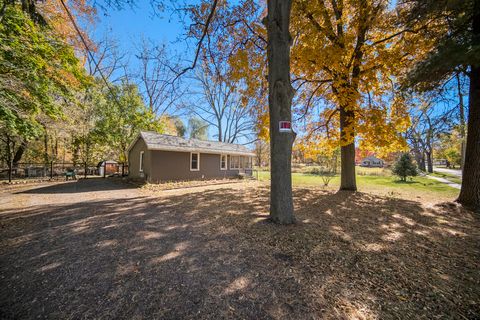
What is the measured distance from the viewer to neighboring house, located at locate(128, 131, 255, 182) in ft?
42.0

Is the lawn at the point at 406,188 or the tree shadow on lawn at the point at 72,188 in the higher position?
the tree shadow on lawn at the point at 72,188

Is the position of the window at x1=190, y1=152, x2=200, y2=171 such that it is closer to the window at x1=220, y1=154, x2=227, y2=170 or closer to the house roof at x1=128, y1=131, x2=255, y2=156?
the house roof at x1=128, y1=131, x2=255, y2=156

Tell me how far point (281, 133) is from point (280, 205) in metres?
1.60

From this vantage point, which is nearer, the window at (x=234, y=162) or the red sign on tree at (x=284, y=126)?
the red sign on tree at (x=284, y=126)

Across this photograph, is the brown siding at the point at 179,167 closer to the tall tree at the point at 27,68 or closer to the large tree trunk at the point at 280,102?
the tall tree at the point at 27,68

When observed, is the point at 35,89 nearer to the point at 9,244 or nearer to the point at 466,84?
the point at 9,244

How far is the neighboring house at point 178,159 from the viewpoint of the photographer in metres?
12.8

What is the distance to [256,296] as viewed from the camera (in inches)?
81.8

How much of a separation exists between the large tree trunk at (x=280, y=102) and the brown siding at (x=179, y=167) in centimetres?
1086

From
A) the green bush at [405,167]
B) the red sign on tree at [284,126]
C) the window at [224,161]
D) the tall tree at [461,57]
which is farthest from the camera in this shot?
the window at [224,161]

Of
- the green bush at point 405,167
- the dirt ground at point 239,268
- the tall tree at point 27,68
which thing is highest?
the tall tree at point 27,68

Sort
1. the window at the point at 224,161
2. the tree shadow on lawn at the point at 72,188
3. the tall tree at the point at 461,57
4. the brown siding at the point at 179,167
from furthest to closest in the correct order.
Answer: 1. the window at the point at 224,161
2. the brown siding at the point at 179,167
3. the tree shadow on lawn at the point at 72,188
4. the tall tree at the point at 461,57

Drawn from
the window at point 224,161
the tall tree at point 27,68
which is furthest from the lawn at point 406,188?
the tall tree at point 27,68

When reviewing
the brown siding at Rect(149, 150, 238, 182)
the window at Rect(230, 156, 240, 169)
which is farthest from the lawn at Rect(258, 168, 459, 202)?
the brown siding at Rect(149, 150, 238, 182)
